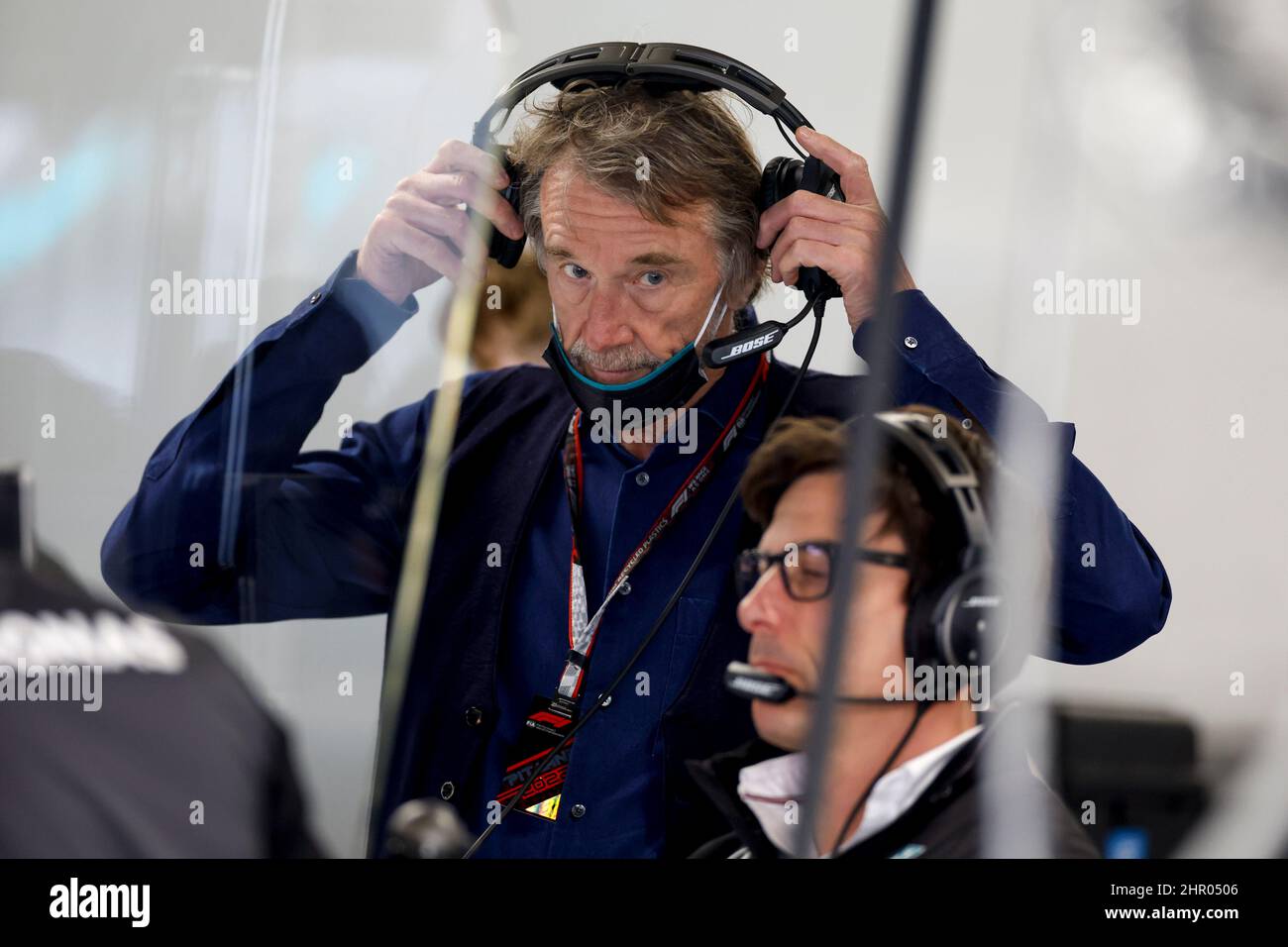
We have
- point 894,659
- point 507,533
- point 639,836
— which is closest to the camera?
point 894,659

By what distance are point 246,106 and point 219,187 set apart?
9 centimetres

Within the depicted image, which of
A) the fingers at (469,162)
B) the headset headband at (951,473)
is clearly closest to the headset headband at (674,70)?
the fingers at (469,162)

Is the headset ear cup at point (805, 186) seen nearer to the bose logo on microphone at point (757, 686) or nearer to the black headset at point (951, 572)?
the black headset at point (951, 572)

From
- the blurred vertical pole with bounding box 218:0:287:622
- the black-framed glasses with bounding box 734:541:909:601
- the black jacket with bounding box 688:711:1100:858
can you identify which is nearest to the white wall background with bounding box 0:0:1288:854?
the blurred vertical pole with bounding box 218:0:287:622

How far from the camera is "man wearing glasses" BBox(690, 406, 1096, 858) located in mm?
1178

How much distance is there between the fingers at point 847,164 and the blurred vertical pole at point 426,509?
1.16ft

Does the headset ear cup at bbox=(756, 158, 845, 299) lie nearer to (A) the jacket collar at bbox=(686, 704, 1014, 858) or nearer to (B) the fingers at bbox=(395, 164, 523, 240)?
(B) the fingers at bbox=(395, 164, 523, 240)

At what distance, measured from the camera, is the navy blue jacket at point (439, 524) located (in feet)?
4.18

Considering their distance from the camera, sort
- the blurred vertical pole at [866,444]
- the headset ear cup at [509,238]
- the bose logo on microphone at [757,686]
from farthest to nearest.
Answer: the headset ear cup at [509,238] → the bose logo on microphone at [757,686] → the blurred vertical pole at [866,444]
